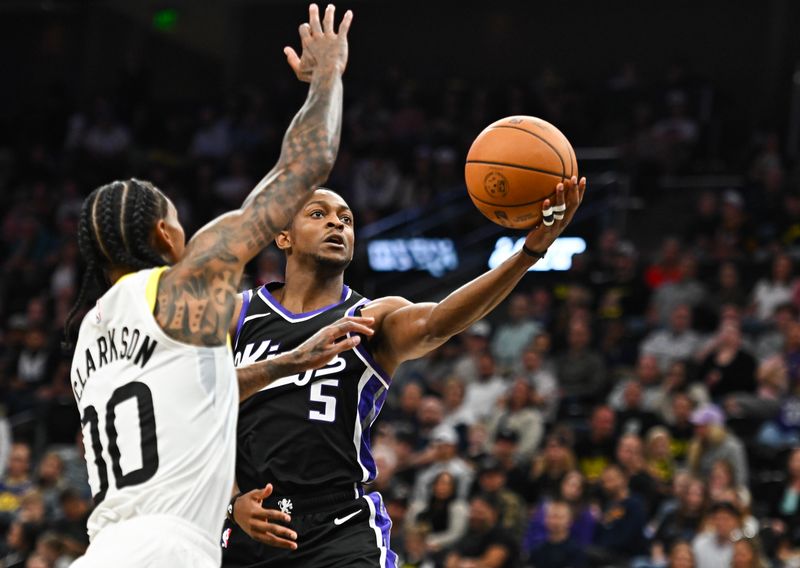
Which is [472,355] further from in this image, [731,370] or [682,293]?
[731,370]

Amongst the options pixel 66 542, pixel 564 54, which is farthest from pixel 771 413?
pixel 564 54

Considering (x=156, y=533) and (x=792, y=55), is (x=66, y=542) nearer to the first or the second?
(x=156, y=533)

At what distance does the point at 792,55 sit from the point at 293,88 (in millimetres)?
8595

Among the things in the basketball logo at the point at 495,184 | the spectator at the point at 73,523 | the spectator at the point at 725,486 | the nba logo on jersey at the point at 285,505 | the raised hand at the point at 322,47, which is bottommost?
the spectator at the point at 73,523

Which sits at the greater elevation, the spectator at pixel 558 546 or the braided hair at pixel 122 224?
the braided hair at pixel 122 224

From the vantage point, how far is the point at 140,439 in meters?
3.72

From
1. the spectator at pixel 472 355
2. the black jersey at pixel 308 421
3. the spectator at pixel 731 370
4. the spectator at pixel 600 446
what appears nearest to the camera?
the black jersey at pixel 308 421

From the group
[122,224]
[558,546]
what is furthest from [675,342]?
[122,224]

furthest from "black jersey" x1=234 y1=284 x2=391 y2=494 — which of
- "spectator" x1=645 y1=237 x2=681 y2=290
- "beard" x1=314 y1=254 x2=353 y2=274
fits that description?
"spectator" x1=645 y1=237 x2=681 y2=290

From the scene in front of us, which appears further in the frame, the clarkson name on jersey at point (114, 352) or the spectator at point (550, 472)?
the spectator at point (550, 472)

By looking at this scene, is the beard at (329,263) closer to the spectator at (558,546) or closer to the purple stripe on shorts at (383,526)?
the purple stripe on shorts at (383,526)

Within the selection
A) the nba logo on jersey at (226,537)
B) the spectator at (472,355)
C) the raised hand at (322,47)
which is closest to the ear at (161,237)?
the raised hand at (322,47)

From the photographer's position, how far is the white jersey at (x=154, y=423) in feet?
12.1

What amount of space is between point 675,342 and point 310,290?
26.8 ft
